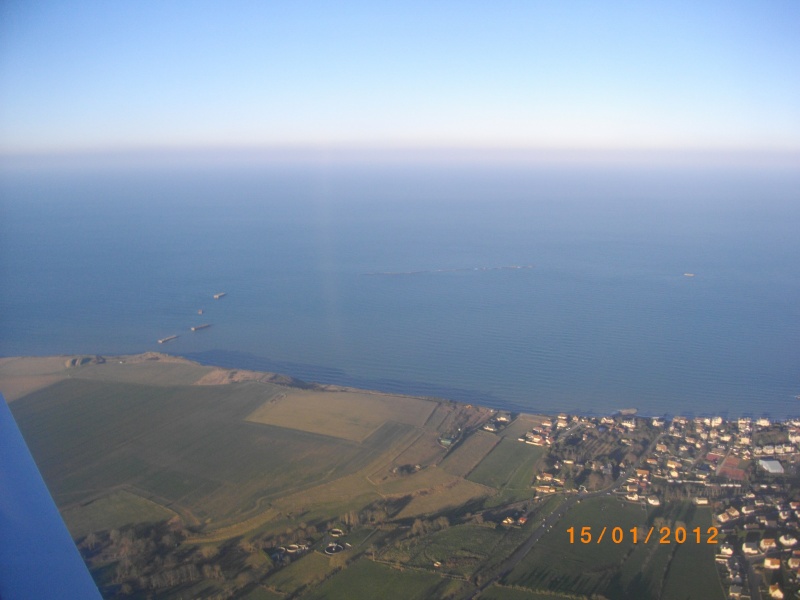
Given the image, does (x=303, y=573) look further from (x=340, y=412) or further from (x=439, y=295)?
(x=439, y=295)

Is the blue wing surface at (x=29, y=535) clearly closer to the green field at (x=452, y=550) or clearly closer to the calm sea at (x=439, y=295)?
the green field at (x=452, y=550)

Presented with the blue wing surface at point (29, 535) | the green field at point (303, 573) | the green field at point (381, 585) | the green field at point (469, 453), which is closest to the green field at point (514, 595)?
the green field at point (381, 585)

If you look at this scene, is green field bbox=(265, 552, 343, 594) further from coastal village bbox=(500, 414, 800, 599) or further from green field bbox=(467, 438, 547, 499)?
coastal village bbox=(500, 414, 800, 599)

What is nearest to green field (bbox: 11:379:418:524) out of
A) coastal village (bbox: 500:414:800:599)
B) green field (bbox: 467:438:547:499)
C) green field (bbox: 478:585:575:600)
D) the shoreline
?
the shoreline

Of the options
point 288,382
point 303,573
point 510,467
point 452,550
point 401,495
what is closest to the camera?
point 303,573

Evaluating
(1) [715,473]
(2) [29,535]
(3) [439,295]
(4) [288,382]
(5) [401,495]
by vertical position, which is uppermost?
(2) [29,535]

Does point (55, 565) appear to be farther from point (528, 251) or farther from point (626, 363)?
point (528, 251)
